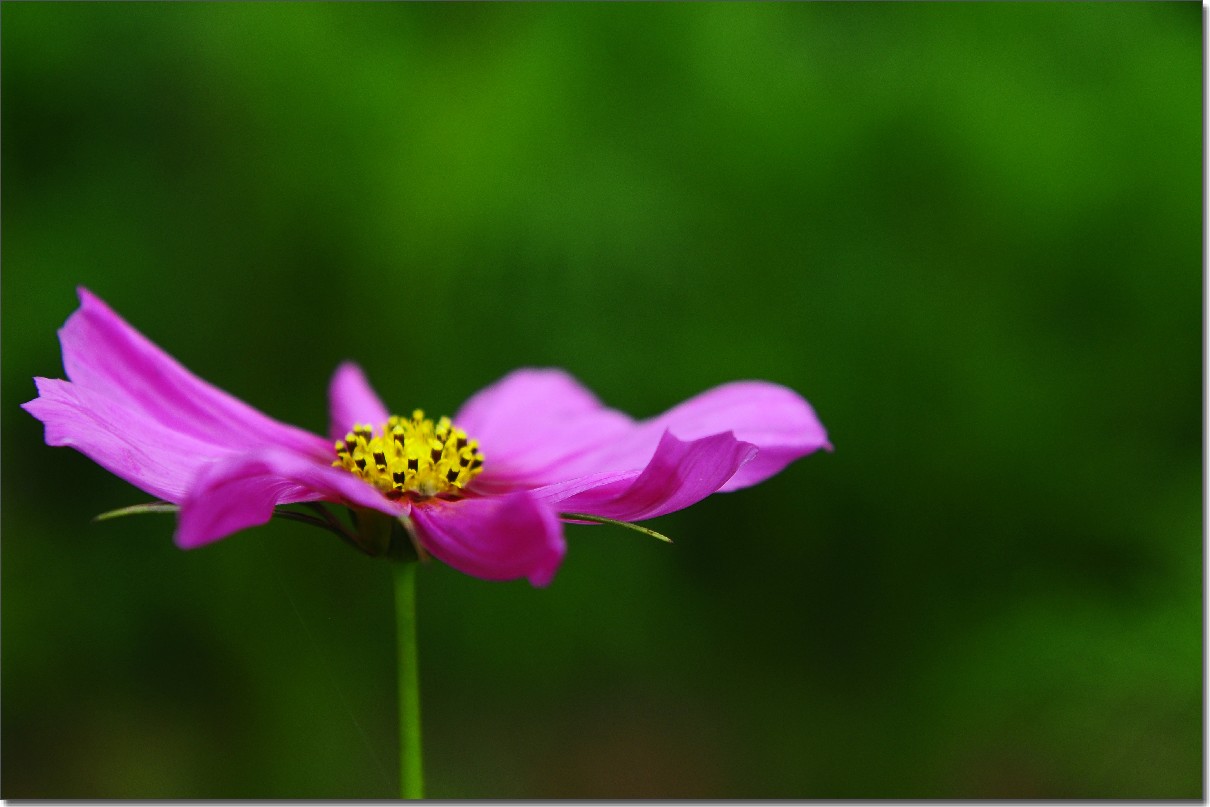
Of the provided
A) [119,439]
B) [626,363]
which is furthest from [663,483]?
[626,363]

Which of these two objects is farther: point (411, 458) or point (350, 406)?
point (350, 406)

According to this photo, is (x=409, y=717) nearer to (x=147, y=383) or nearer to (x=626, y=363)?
(x=147, y=383)

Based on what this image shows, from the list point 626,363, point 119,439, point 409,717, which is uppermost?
point 626,363

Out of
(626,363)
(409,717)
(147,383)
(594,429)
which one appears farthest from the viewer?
(626,363)

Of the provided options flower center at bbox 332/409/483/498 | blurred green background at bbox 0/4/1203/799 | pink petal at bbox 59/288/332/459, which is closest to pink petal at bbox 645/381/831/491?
flower center at bbox 332/409/483/498

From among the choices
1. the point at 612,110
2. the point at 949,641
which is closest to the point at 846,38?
the point at 612,110

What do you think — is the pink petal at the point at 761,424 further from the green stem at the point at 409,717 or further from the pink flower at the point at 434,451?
the green stem at the point at 409,717

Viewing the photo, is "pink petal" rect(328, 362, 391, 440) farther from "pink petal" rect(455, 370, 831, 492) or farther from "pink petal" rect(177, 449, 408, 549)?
"pink petal" rect(177, 449, 408, 549)

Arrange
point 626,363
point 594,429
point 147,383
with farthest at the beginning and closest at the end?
point 626,363
point 594,429
point 147,383
